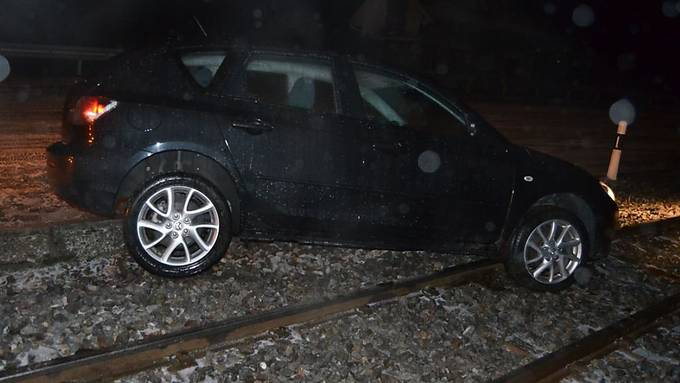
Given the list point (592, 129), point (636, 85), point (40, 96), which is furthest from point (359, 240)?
point (636, 85)

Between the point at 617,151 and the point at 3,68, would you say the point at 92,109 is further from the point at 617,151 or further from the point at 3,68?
the point at 3,68

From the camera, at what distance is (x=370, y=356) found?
4184 mm

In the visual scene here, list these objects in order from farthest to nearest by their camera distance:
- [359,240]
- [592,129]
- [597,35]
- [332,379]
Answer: [597,35]
[592,129]
[359,240]
[332,379]

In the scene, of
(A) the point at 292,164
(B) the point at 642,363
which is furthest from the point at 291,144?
(B) the point at 642,363

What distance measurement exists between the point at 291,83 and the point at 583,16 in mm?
42816

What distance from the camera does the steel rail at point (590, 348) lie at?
4.14m

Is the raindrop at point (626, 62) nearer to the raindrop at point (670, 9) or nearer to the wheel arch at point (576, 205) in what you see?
the raindrop at point (670, 9)

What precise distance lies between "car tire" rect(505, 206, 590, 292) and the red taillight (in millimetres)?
3452

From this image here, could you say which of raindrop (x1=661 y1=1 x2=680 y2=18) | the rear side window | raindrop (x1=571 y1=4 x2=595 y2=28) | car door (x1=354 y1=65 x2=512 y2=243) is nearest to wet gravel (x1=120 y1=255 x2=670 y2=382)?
car door (x1=354 y1=65 x2=512 y2=243)

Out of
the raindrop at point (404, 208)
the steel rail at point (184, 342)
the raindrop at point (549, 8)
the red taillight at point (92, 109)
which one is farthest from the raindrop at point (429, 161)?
the raindrop at point (549, 8)

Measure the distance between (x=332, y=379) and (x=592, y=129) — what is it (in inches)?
596

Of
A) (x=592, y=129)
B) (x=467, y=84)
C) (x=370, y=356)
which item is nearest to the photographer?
(x=370, y=356)

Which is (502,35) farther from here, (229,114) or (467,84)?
(229,114)

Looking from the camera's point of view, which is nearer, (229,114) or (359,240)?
(229,114)
